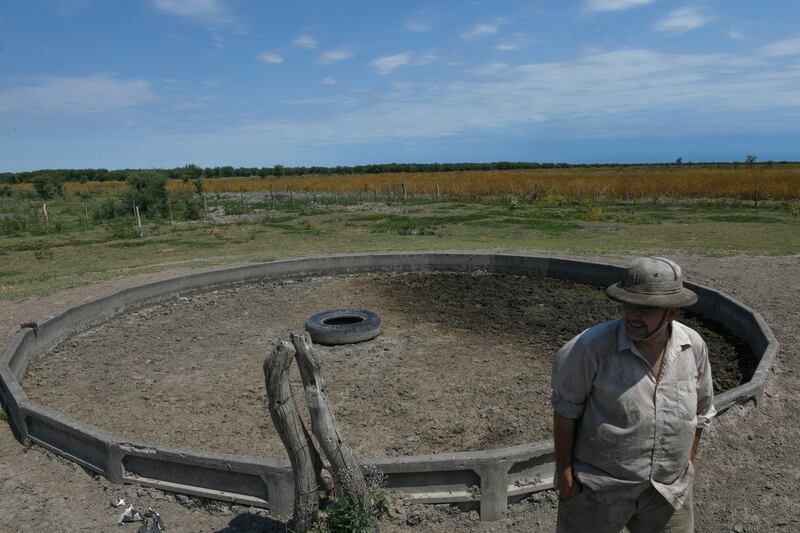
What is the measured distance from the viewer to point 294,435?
389cm

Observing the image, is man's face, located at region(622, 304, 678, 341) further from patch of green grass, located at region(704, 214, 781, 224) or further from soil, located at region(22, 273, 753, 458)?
patch of green grass, located at region(704, 214, 781, 224)

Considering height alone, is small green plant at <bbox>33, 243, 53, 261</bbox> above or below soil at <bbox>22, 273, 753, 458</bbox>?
above

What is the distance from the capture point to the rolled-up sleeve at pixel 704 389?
2521 millimetres

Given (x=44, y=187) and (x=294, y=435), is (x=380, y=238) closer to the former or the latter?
(x=294, y=435)

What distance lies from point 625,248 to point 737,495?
10526 mm

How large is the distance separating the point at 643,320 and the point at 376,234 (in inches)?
633

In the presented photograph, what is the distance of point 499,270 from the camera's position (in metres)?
12.5

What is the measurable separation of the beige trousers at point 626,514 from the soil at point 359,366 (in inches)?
107

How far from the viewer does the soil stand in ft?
18.6

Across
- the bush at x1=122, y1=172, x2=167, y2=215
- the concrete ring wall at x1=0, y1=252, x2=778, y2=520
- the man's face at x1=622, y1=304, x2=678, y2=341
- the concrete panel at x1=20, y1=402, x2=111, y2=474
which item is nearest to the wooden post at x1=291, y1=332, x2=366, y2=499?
the concrete ring wall at x1=0, y1=252, x2=778, y2=520

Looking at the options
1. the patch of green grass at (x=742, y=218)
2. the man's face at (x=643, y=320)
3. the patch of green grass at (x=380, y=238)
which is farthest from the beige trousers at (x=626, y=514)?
the patch of green grass at (x=742, y=218)

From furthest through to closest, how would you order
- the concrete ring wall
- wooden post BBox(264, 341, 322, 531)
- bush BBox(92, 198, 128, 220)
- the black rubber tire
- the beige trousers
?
bush BBox(92, 198, 128, 220) → the black rubber tire → the concrete ring wall → wooden post BBox(264, 341, 322, 531) → the beige trousers

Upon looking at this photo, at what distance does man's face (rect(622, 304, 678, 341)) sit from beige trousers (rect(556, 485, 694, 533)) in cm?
69

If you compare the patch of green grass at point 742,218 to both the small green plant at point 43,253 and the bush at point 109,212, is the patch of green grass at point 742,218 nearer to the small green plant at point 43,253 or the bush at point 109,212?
the small green plant at point 43,253
